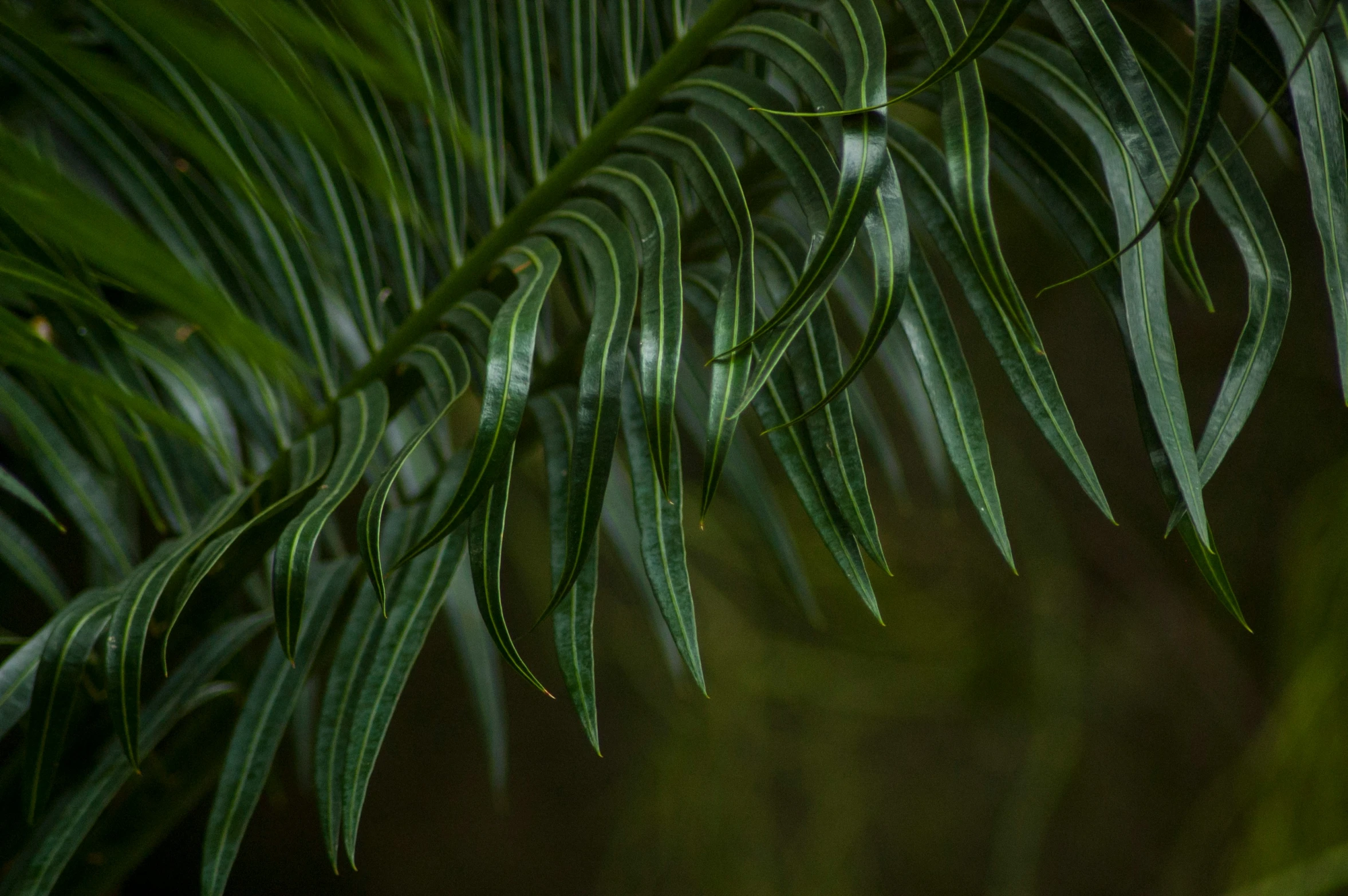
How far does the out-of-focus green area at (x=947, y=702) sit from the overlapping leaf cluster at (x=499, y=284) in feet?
3.18

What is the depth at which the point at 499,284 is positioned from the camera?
561 mm

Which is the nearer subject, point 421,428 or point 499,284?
point 421,428

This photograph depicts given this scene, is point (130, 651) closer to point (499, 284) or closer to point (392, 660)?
point (392, 660)

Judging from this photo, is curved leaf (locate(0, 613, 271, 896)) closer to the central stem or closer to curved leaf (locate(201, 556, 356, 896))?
curved leaf (locate(201, 556, 356, 896))

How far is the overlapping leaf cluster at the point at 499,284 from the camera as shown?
318 millimetres

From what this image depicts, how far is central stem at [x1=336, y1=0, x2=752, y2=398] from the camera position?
0.48 meters

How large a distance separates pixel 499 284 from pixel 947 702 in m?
1.39

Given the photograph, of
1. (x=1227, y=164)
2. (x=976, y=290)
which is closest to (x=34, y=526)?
(x=976, y=290)

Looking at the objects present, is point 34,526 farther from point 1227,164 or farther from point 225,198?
point 1227,164

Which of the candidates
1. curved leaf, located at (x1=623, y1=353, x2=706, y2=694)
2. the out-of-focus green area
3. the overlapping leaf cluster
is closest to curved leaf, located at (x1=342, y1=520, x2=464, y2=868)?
the overlapping leaf cluster

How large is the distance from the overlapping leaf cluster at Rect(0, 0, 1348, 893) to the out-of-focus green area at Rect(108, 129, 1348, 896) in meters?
0.97

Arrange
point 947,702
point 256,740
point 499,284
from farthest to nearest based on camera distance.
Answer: point 947,702
point 499,284
point 256,740

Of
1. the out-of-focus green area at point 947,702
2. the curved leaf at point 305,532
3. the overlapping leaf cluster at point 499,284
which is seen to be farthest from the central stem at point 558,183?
the out-of-focus green area at point 947,702

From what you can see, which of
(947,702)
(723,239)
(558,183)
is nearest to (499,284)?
(558,183)
